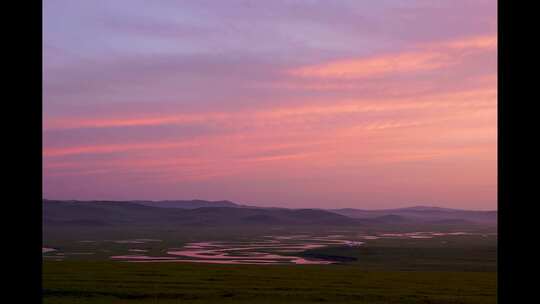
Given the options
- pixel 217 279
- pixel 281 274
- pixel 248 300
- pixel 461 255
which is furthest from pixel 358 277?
pixel 461 255

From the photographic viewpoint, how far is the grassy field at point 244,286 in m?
19.4

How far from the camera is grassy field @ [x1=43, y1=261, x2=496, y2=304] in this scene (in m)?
19.4

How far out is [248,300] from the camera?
19.0 m

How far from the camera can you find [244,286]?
74.3 feet
